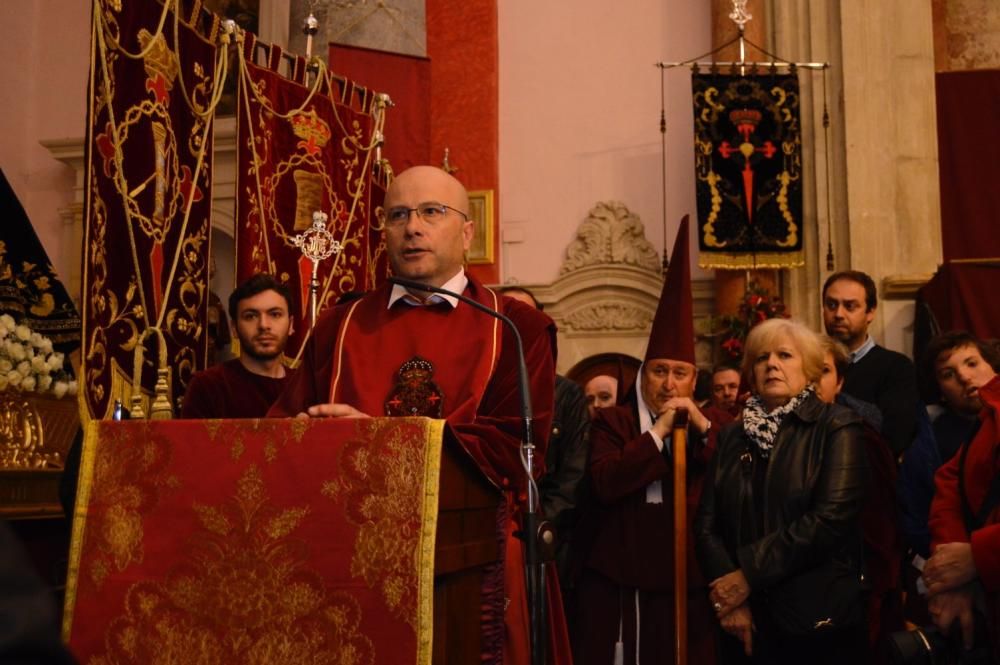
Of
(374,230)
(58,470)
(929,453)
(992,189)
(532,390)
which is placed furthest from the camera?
(992,189)

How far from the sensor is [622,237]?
398 inches

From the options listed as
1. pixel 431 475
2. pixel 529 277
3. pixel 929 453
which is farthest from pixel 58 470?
pixel 529 277

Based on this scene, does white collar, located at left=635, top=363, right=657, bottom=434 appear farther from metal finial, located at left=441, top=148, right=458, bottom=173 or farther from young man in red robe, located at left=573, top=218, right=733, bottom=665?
metal finial, located at left=441, top=148, right=458, bottom=173

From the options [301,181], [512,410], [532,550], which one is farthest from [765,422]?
[301,181]

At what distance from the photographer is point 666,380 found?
484 centimetres

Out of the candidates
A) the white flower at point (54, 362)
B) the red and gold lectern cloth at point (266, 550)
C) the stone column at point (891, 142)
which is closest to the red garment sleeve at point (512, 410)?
the red and gold lectern cloth at point (266, 550)

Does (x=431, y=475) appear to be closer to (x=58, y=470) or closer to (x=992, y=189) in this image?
(x=58, y=470)

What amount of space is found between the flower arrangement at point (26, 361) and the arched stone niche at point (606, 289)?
5540 millimetres

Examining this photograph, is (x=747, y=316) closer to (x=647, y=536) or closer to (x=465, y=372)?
(x=647, y=536)

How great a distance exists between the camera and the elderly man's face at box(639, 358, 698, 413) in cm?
483

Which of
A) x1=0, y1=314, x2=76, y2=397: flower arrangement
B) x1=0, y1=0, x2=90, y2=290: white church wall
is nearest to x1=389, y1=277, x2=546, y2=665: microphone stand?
x1=0, y1=314, x2=76, y2=397: flower arrangement

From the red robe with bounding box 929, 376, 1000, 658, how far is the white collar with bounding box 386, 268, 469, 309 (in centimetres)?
149

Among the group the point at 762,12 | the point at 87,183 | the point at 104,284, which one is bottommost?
the point at 104,284

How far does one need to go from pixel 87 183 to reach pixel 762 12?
21.8 ft
